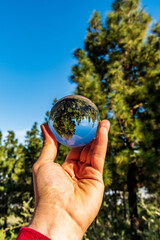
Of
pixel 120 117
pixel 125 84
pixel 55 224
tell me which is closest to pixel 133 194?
pixel 120 117

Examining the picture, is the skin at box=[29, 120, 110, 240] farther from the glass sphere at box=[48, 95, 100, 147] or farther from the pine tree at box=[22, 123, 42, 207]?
the pine tree at box=[22, 123, 42, 207]

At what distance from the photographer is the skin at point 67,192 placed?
3.89 ft

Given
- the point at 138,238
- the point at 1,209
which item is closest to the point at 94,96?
the point at 138,238

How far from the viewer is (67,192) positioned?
1396mm

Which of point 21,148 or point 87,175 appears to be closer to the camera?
point 87,175

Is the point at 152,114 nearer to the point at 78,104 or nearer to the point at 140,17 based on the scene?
the point at 78,104

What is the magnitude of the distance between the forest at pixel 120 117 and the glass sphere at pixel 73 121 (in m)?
2.42

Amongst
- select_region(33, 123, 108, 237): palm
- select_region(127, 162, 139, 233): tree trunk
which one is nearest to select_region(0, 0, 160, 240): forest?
select_region(127, 162, 139, 233): tree trunk

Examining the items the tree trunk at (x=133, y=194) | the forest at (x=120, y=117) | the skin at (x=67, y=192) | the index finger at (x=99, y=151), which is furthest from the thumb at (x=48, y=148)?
the tree trunk at (x=133, y=194)

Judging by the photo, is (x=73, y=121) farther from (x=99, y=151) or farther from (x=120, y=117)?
(x=120, y=117)

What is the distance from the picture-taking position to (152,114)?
15.9 ft

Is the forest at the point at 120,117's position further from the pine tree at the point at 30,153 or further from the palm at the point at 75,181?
the palm at the point at 75,181

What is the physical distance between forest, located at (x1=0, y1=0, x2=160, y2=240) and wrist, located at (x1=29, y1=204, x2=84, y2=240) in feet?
8.71

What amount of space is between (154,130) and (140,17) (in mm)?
5031
